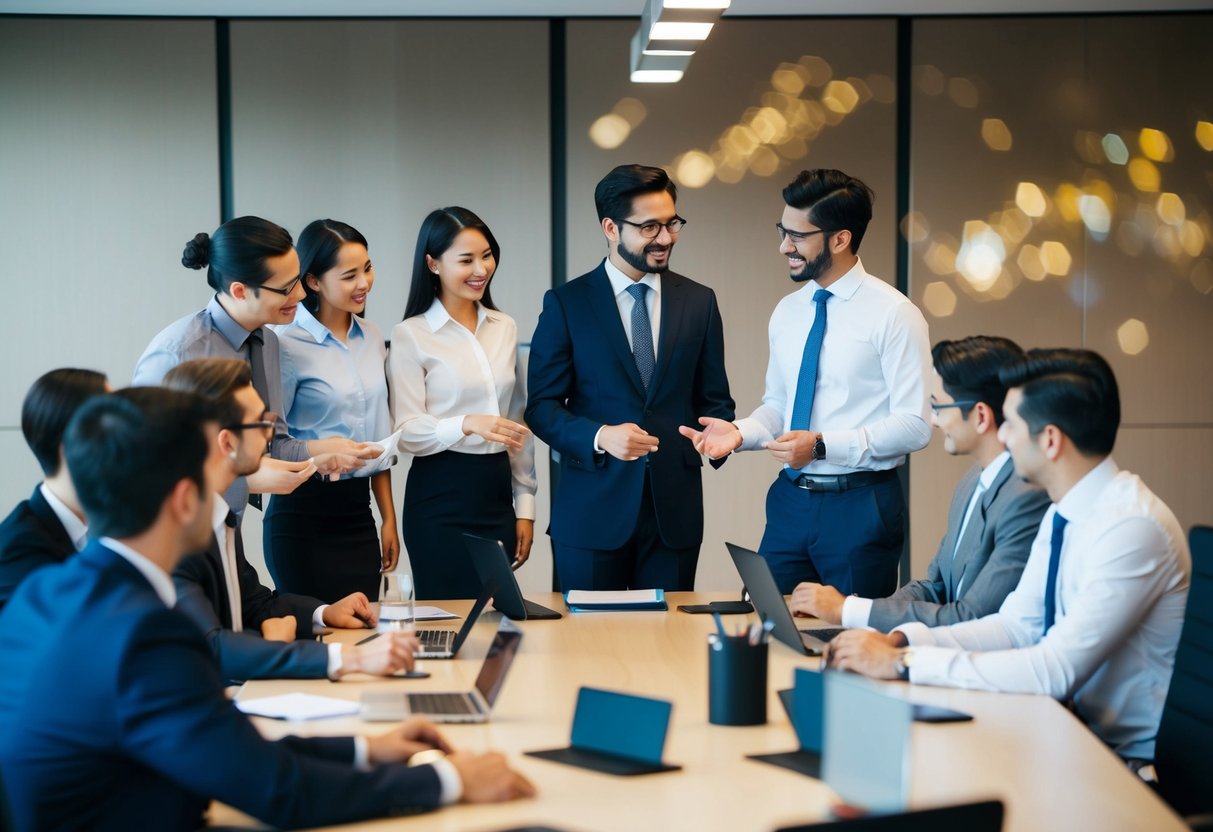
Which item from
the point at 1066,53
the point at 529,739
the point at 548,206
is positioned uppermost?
the point at 1066,53

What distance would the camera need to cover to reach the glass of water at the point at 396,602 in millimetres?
2791

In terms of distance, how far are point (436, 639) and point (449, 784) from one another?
3.62ft

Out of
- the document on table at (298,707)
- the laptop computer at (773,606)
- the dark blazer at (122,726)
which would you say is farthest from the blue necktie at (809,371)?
the dark blazer at (122,726)

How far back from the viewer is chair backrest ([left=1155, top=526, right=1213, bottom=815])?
89.9 inches

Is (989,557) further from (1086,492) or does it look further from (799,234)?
(799,234)

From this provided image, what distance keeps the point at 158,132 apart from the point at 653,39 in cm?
316

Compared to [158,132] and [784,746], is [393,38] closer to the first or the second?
[158,132]

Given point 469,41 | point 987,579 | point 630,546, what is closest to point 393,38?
point 469,41

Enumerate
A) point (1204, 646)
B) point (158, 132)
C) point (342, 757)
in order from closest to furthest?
point (342, 757)
point (1204, 646)
point (158, 132)

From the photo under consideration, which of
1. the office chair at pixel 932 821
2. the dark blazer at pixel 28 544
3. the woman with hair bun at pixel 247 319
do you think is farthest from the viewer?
the woman with hair bun at pixel 247 319

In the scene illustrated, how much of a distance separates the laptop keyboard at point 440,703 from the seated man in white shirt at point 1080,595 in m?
0.77

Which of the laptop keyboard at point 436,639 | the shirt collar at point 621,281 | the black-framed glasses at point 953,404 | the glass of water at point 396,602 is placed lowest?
the laptop keyboard at point 436,639

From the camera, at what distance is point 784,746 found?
2.12 m

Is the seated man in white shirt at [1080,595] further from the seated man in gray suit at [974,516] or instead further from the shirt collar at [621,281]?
the shirt collar at [621,281]
